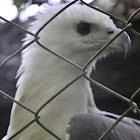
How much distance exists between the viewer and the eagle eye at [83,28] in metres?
2.03

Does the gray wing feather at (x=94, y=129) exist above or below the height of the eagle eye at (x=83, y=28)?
below

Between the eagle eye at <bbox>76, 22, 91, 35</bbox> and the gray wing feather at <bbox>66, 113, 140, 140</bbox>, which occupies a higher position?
the eagle eye at <bbox>76, 22, 91, 35</bbox>

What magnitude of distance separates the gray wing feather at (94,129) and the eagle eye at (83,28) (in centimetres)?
52

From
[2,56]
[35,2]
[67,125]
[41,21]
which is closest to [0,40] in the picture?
[2,56]

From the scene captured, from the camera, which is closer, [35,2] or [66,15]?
[66,15]

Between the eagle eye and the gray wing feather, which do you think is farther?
the eagle eye

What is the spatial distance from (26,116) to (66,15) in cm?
66

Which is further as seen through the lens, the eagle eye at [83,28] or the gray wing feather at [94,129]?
the eagle eye at [83,28]

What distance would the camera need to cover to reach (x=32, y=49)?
201 cm

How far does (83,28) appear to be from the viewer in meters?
2.04

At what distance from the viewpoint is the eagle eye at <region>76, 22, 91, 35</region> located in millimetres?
2025

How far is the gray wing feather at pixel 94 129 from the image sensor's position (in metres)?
1.65

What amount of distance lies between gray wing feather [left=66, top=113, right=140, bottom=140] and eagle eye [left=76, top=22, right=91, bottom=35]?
0.52 meters

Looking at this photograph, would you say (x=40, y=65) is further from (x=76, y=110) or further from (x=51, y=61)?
(x=76, y=110)
